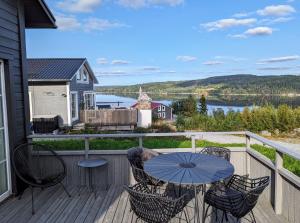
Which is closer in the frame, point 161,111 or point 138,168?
point 138,168

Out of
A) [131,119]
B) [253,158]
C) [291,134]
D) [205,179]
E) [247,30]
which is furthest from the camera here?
[247,30]

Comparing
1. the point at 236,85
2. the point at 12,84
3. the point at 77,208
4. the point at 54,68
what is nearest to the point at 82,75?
the point at 54,68

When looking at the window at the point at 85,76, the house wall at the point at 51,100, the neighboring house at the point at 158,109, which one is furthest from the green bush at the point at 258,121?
the window at the point at 85,76

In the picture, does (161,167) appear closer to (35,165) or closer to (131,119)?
(35,165)

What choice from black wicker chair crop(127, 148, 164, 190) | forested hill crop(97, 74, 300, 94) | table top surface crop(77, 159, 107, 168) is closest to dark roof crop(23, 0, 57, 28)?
table top surface crop(77, 159, 107, 168)

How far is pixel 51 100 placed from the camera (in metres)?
13.9

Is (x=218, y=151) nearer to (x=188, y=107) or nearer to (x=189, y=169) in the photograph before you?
(x=189, y=169)

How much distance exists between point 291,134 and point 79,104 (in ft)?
34.9

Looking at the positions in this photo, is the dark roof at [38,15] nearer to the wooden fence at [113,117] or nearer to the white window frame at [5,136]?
the white window frame at [5,136]

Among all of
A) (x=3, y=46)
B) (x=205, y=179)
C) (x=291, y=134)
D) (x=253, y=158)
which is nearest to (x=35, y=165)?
(x=3, y=46)

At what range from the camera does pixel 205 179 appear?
268 centimetres

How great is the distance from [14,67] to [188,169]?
3.00 m

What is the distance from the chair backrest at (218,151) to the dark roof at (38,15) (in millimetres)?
3407

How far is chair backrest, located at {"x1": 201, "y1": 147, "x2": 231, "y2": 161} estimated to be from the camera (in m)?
4.31
